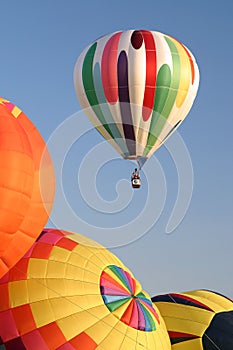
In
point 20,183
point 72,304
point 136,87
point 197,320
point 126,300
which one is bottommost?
point 72,304

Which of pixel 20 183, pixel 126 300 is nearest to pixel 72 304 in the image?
pixel 126 300

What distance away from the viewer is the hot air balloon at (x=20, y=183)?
12.8 meters

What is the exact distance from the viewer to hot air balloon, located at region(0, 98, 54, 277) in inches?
504

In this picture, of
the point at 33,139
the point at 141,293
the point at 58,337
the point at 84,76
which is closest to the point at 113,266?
the point at 141,293

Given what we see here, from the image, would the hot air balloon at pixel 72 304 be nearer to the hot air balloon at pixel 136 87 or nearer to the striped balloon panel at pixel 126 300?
the striped balloon panel at pixel 126 300

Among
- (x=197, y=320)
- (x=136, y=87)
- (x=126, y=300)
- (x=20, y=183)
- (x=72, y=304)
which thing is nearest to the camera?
(x=20, y=183)

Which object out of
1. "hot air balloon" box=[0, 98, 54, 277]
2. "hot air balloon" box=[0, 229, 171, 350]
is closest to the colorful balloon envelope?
"hot air balloon" box=[0, 229, 171, 350]

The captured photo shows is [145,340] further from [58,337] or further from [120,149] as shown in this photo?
[120,149]

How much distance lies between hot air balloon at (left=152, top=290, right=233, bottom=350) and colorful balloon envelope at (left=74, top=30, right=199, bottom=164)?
400 centimetres

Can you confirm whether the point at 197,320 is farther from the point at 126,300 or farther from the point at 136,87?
the point at 136,87

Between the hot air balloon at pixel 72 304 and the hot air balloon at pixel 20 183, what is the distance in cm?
164

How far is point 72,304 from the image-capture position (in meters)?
15.0

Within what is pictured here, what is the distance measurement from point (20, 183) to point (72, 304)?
3.17 metres

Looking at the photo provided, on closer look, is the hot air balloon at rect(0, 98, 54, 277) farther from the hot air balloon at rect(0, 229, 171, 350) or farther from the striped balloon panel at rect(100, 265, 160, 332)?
the striped balloon panel at rect(100, 265, 160, 332)
